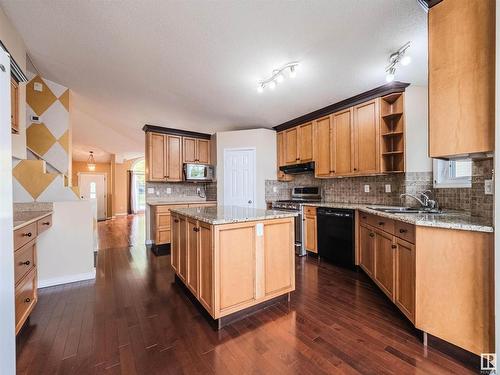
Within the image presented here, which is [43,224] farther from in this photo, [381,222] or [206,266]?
[381,222]

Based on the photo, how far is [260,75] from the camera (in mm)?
2691

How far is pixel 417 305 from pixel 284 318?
1.01 m

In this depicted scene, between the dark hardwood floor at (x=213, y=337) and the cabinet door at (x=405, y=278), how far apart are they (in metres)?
0.16

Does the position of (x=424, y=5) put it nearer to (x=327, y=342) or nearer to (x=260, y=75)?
(x=260, y=75)

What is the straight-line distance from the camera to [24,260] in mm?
1777

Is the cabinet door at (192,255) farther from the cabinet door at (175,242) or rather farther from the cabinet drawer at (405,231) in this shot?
the cabinet drawer at (405,231)

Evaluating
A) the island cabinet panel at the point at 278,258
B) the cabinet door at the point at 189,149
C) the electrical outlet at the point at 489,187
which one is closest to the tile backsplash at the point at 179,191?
the cabinet door at the point at 189,149

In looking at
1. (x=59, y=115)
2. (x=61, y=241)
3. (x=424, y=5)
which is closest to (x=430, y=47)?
(x=424, y=5)

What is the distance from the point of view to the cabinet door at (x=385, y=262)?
2.07m

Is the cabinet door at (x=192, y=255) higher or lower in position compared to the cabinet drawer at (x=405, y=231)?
lower

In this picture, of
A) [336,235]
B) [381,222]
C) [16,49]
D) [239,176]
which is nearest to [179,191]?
[239,176]

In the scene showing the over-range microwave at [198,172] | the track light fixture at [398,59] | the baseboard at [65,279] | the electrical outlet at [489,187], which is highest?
the track light fixture at [398,59]

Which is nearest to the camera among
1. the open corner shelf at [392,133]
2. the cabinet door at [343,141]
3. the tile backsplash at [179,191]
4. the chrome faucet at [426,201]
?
the chrome faucet at [426,201]

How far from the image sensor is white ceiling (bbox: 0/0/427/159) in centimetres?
172
